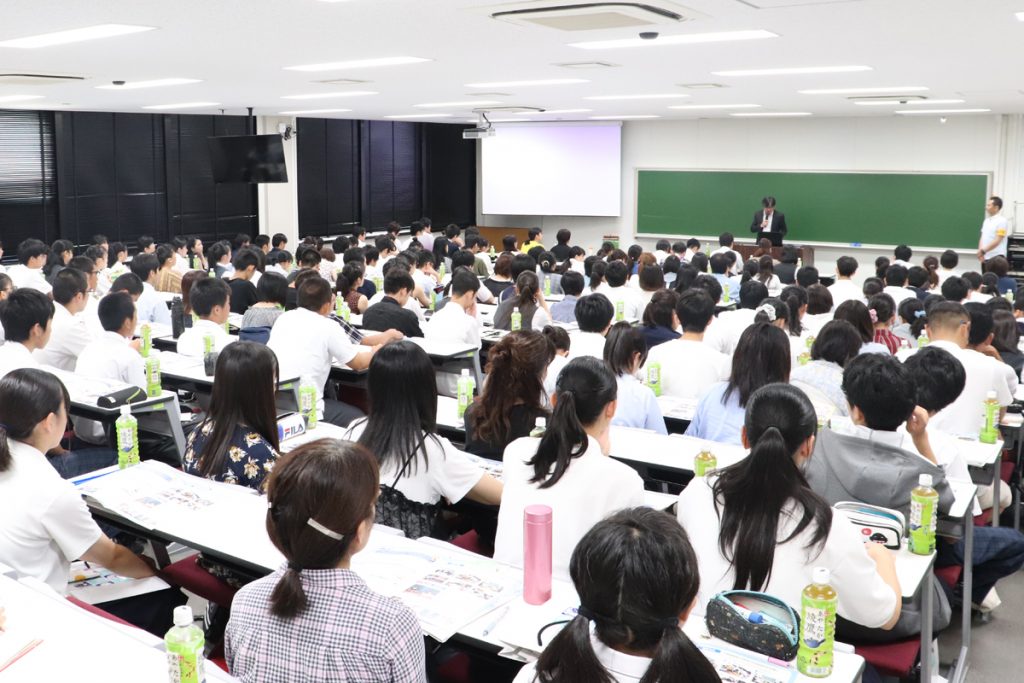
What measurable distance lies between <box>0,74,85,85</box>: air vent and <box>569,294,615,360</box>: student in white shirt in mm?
4340

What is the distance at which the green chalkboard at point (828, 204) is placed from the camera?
13281mm

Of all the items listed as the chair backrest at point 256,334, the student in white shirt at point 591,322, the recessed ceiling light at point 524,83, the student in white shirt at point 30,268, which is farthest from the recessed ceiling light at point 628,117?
the chair backrest at point 256,334

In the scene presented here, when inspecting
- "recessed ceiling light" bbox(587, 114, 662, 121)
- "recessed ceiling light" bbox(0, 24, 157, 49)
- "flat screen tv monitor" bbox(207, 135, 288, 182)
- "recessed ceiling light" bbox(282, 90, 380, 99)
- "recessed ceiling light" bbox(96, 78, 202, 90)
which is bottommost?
"flat screen tv monitor" bbox(207, 135, 288, 182)

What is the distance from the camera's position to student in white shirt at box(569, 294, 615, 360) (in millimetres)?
5516

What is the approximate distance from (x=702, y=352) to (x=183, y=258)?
7213 millimetres

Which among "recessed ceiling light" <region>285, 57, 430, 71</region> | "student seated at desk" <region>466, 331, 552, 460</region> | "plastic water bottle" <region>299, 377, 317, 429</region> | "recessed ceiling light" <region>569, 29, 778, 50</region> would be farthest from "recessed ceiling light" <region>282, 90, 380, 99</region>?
"student seated at desk" <region>466, 331, 552, 460</region>

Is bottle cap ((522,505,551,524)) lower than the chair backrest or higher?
higher

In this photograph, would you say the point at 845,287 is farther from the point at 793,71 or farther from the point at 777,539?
the point at 777,539

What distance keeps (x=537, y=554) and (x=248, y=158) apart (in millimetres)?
9690

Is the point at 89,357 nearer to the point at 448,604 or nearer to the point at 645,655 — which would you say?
the point at 448,604

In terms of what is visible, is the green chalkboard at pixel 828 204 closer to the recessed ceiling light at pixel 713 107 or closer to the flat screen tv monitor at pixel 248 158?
the recessed ceiling light at pixel 713 107

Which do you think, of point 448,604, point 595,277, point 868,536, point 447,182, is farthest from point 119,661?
point 447,182

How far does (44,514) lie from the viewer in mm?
2736

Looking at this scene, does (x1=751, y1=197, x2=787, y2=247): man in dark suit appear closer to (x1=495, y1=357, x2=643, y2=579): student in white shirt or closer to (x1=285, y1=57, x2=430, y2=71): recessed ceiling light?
(x1=285, y1=57, x2=430, y2=71): recessed ceiling light
